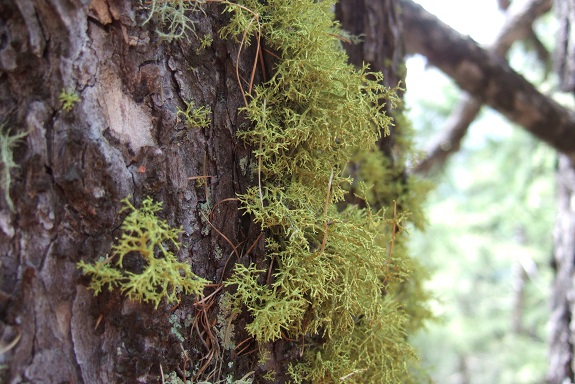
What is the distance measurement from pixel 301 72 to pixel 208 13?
194 mm

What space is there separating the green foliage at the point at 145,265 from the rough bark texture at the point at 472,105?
6.71 ft

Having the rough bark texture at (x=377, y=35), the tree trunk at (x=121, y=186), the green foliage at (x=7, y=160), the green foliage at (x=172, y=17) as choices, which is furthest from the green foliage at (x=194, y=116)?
A: the rough bark texture at (x=377, y=35)

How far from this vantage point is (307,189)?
2.84ft

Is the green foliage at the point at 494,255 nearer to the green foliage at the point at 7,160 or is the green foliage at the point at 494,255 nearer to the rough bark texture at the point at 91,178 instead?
the rough bark texture at the point at 91,178

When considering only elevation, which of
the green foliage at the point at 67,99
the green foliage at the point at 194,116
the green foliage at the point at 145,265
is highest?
the green foliage at the point at 194,116

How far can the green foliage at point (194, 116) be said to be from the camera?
30.5 inches

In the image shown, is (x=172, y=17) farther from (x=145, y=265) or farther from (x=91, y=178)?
(x=145, y=265)

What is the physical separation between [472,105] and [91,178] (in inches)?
95.6

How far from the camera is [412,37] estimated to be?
192 cm

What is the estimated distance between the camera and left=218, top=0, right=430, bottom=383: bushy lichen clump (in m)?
0.80

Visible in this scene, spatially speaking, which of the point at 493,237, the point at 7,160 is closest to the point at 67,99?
the point at 7,160

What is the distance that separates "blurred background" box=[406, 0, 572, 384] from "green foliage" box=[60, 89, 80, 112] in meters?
1.66

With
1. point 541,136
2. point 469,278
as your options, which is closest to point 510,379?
point 469,278

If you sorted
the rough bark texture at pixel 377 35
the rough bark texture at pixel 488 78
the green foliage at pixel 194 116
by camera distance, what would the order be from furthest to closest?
the rough bark texture at pixel 488 78 < the rough bark texture at pixel 377 35 < the green foliage at pixel 194 116
